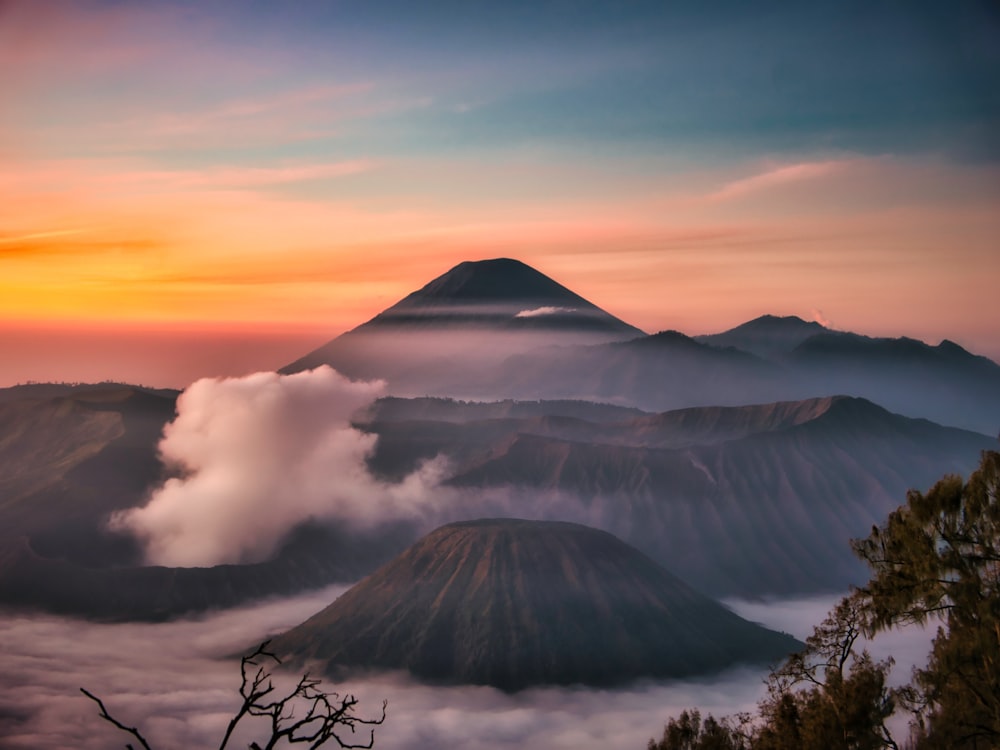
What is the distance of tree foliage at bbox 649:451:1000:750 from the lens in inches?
776

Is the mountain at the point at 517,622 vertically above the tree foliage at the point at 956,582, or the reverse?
the tree foliage at the point at 956,582

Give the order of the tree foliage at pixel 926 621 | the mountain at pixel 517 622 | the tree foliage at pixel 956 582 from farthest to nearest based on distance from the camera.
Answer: the mountain at pixel 517 622, the tree foliage at pixel 926 621, the tree foliage at pixel 956 582

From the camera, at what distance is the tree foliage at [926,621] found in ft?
64.7

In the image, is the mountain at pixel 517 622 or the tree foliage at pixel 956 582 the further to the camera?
the mountain at pixel 517 622

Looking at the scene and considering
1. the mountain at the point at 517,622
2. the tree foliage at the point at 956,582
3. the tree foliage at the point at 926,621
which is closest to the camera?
the tree foliage at the point at 956,582

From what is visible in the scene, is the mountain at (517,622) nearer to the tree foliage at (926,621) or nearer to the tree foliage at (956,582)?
the tree foliage at (926,621)

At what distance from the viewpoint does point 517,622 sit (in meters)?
168

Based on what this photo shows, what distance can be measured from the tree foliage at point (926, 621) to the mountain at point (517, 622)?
5672 inches

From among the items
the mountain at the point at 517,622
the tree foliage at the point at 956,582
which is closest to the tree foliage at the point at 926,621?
Answer: the tree foliage at the point at 956,582

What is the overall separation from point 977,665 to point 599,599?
513ft

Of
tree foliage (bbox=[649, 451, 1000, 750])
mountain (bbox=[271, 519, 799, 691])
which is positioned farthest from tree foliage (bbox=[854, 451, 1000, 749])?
mountain (bbox=[271, 519, 799, 691])

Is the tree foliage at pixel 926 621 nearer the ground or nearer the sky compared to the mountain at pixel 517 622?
nearer the sky

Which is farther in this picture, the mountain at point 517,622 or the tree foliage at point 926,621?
the mountain at point 517,622

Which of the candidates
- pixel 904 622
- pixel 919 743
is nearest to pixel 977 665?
pixel 904 622
